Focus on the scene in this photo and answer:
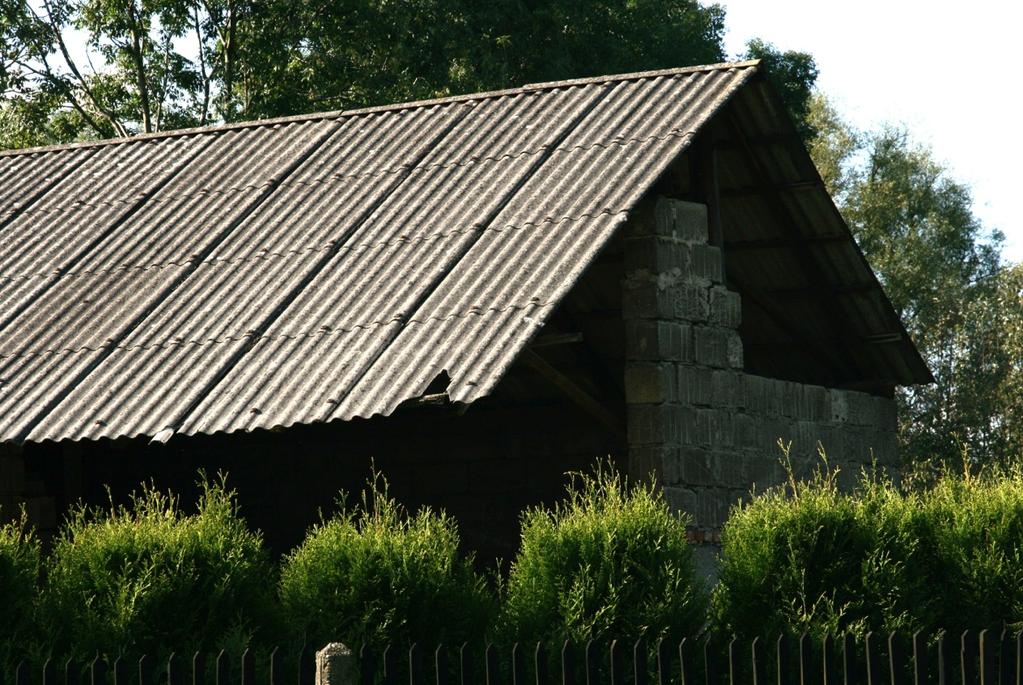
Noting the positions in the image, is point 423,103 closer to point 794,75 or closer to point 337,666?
point 337,666

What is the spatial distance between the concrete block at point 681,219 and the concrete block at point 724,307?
46 centimetres

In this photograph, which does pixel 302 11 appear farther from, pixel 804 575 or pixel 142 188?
pixel 804 575

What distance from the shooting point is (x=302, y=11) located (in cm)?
2900

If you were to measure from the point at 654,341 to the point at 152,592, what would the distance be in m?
5.52

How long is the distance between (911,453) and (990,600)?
925 inches

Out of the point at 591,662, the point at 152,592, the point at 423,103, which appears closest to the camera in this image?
the point at 591,662

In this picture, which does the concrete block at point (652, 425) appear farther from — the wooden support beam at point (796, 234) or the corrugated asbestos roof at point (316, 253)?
the wooden support beam at point (796, 234)

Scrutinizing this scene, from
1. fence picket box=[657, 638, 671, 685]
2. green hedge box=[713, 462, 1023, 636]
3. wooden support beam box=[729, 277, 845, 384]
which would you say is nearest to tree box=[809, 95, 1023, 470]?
wooden support beam box=[729, 277, 845, 384]

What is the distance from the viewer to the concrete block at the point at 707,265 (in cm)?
1397

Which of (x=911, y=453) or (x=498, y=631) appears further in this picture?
(x=911, y=453)

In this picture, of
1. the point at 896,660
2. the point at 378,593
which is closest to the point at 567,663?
the point at 896,660

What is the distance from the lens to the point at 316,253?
14.0m

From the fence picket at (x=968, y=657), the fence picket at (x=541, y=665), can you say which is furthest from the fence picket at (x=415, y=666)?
the fence picket at (x=968, y=657)

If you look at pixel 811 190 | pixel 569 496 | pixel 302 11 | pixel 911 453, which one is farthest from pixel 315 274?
pixel 911 453
